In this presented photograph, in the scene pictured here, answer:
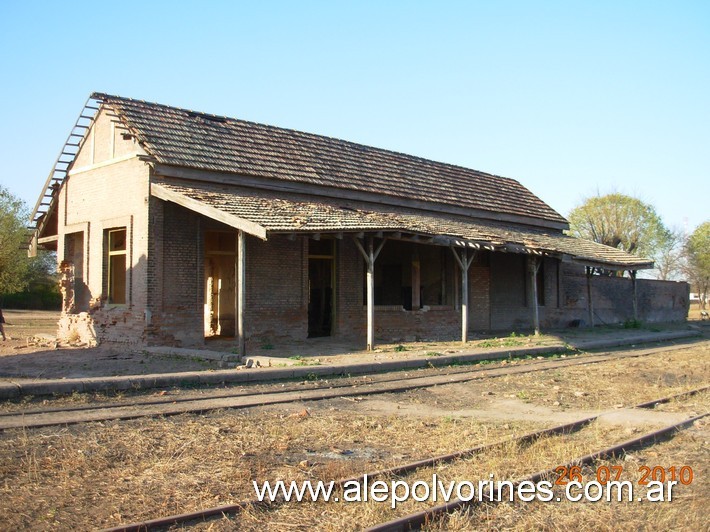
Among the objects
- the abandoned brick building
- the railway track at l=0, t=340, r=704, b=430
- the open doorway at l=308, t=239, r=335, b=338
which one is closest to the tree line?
the abandoned brick building

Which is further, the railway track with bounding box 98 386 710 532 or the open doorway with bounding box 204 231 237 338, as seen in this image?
the open doorway with bounding box 204 231 237 338

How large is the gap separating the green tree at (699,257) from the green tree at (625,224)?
21.8 ft

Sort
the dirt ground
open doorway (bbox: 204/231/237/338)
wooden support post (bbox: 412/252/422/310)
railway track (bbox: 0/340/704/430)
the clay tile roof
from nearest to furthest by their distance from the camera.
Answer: the dirt ground
railway track (bbox: 0/340/704/430)
the clay tile roof
open doorway (bbox: 204/231/237/338)
wooden support post (bbox: 412/252/422/310)

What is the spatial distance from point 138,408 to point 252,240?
8253mm

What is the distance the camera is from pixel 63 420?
25.3 feet

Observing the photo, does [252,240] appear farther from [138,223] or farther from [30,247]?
[30,247]

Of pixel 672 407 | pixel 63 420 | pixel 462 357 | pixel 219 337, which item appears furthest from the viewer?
pixel 219 337

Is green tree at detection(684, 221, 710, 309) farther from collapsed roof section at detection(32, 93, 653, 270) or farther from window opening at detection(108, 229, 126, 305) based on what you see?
window opening at detection(108, 229, 126, 305)

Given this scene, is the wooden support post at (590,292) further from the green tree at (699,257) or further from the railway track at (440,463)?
the green tree at (699,257)

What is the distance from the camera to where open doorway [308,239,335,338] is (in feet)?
60.3

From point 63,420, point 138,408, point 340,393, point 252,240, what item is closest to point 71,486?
point 63,420

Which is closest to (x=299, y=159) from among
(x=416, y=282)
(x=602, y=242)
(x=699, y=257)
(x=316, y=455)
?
(x=416, y=282)

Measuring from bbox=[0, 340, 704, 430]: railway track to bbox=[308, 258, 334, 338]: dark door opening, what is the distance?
20.7ft

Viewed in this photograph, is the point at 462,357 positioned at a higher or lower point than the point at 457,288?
lower
